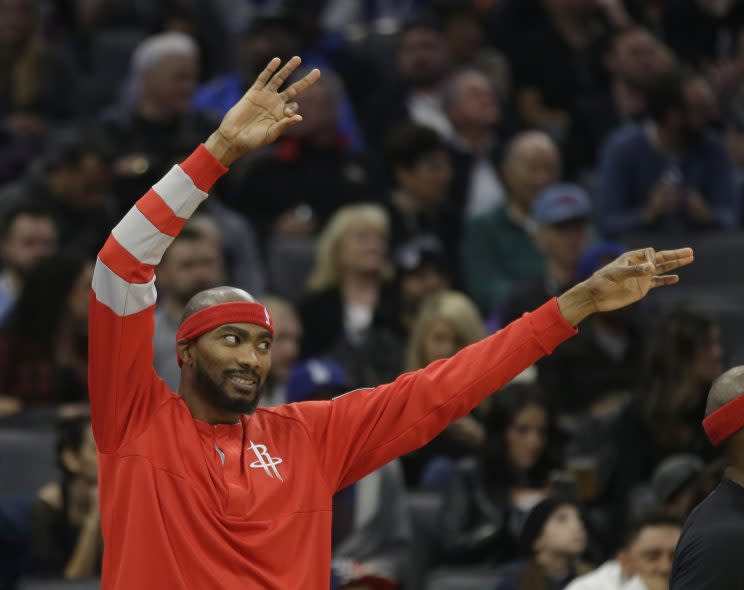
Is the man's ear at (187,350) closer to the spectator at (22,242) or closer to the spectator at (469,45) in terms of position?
the spectator at (22,242)

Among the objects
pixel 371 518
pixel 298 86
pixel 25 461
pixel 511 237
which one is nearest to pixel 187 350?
pixel 298 86

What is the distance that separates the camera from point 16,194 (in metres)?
9.64

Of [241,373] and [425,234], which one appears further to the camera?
[425,234]

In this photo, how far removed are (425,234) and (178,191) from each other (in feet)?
18.6

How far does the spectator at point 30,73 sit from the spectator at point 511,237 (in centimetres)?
308

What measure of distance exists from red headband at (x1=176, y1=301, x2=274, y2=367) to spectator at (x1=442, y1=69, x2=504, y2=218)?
5909 millimetres

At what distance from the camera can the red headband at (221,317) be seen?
15.2 feet

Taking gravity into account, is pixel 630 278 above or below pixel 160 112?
below

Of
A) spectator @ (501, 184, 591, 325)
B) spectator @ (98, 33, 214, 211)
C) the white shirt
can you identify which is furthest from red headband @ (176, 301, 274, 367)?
spectator @ (98, 33, 214, 211)

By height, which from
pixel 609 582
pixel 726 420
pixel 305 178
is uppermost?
pixel 305 178

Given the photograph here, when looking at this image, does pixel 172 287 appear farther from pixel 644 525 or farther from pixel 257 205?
pixel 644 525

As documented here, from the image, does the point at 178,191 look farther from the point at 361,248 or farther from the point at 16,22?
the point at 16,22

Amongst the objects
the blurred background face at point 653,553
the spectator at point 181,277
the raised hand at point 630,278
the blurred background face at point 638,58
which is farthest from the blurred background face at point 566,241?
the raised hand at point 630,278

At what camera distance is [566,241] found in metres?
9.16
